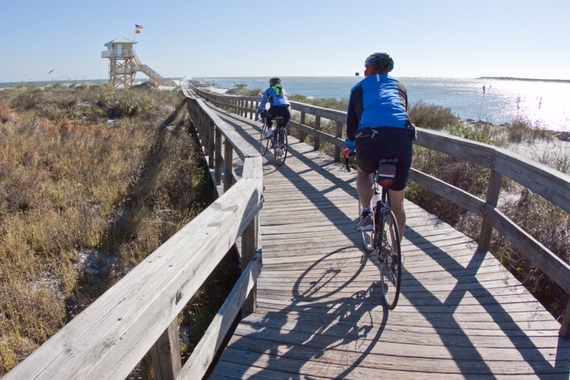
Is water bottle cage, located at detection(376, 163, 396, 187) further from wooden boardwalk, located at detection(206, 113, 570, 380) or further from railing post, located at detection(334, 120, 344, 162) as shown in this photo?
railing post, located at detection(334, 120, 344, 162)

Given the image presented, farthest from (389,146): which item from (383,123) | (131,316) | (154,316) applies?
(131,316)

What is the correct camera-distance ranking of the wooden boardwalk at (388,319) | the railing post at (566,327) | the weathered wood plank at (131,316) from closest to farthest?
the weathered wood plank at (131,316)
the wooden boardwalk at (388,319)
the railing post at (566,327)

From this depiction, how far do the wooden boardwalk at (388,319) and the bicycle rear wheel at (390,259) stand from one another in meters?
0.14

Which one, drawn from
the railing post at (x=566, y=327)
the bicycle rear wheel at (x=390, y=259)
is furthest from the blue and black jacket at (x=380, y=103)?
the railing post at (x=566, y=327)

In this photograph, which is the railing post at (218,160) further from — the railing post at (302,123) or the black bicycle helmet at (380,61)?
the railing post at (302,123)

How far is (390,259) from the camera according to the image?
11.1 feet

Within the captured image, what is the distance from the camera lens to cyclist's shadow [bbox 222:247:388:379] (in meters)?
2.72

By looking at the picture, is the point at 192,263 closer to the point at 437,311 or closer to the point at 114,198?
the point at 437,311

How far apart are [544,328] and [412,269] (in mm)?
1232

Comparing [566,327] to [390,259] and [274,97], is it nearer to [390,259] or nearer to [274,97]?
[390,259]

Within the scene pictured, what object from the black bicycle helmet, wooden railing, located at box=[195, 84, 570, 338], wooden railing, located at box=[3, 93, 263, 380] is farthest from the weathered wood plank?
wooden railing, located at box=[195, 84, 570, 338]

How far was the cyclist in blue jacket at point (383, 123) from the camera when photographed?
10.9 feet

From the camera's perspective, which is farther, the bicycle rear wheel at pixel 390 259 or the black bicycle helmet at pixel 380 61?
the black bicycle helmet at pixel 380 61

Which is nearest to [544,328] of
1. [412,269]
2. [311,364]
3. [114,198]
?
[412,269]
